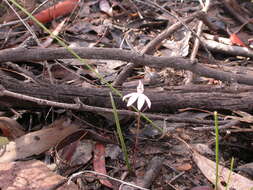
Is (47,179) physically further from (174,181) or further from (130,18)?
(130,18)

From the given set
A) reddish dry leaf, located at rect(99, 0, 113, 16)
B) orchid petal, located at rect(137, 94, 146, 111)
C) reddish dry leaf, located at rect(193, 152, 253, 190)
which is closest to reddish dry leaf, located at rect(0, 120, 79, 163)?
orchid petal, located at rect(137, 94, 146, 111)

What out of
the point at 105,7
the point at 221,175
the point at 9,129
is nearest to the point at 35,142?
the point at 9,129

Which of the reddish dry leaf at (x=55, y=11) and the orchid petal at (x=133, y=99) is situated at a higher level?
the reddish dry leaf at (x=55, y=11)

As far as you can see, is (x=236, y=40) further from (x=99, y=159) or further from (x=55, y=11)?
(x=99, y=159)

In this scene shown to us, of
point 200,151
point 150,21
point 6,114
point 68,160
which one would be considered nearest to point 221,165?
point 200,151

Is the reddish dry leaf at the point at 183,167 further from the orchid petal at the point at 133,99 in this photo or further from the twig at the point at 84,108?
the orchid petal at the point at 133,99

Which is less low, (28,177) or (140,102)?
(140,102)

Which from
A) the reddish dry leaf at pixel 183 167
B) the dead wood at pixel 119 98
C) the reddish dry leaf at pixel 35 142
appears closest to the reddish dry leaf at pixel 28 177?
the reddish dry leaf at pixel 35 142
